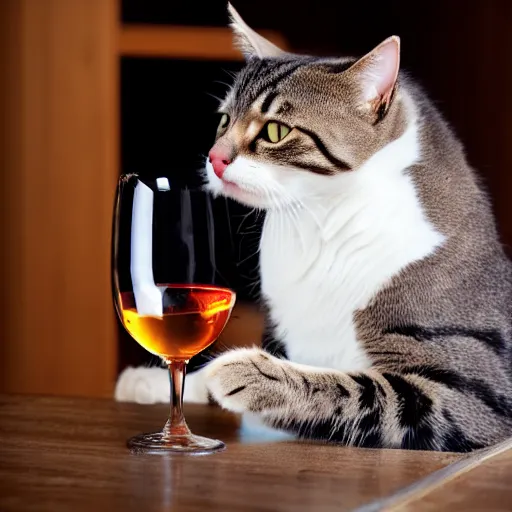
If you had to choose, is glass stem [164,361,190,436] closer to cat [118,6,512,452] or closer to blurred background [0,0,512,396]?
cat [118,6,512,452]

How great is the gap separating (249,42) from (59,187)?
586 millimetres

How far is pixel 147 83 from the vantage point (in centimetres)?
146

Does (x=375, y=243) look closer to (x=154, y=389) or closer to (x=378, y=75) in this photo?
(x=378, y=75)

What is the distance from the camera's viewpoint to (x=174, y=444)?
0.70 m

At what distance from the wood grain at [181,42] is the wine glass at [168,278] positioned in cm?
62

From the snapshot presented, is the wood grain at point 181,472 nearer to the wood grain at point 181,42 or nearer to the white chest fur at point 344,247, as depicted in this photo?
the white chest fur at point 344,247

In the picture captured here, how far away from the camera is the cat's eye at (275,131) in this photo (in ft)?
3.02

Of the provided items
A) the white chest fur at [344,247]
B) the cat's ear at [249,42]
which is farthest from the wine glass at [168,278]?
the cat's ear at [249,42]

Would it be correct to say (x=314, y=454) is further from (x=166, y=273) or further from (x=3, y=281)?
(x=3, y=281)

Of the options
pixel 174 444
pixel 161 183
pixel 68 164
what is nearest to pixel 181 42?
pixel 68 164

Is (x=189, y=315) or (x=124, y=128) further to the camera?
(x=124, y=128)

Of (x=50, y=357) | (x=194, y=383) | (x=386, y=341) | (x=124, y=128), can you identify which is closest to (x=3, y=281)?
(x=50, y=357)

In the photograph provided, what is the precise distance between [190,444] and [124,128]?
0.88m

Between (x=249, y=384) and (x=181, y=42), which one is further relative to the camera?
(x=181, y=42)
